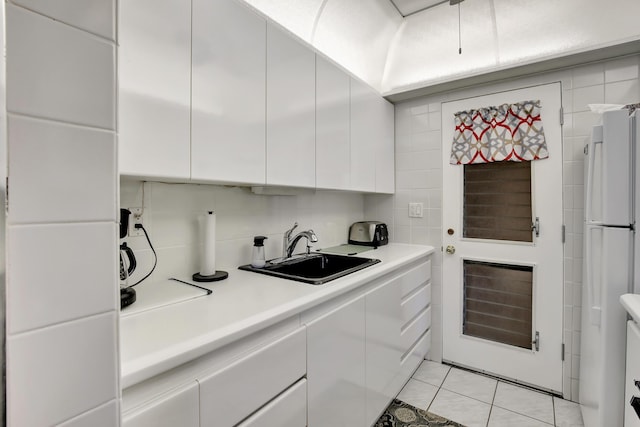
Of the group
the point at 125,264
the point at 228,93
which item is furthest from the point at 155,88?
the point at 125,264

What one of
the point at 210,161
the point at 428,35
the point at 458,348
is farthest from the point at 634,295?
the point at 428,35

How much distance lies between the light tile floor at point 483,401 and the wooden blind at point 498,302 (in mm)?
313

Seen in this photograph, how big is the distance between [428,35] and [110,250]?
8.70 ft

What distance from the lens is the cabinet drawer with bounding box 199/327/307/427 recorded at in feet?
2.78

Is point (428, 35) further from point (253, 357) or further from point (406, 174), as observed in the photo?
point (253, 357)

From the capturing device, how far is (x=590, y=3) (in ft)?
6.21

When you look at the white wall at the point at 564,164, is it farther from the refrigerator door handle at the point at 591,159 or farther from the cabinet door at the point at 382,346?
the cabinet door at the point at 382,346

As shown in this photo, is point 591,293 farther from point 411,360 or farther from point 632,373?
point 411,360

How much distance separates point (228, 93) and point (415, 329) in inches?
76.0

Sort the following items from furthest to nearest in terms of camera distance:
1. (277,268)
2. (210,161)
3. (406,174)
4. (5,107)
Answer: (406,174), (277,268), (210,161), (5,107)

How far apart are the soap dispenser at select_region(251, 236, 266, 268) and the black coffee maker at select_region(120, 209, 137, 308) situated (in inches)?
23.8

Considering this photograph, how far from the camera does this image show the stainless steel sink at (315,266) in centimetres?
167

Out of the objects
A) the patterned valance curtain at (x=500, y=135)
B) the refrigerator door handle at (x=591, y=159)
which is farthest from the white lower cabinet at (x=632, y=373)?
the patterned valance curtain at (x=500, y=135)

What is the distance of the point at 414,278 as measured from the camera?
2189mm
